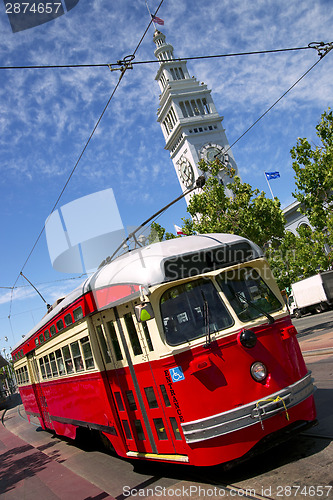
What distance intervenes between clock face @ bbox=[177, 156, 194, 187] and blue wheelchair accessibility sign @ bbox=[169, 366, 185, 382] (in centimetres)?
7427

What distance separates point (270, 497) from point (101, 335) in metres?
3.72

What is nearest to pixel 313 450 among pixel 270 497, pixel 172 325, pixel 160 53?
pixel 270 497

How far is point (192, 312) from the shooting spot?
233 inches

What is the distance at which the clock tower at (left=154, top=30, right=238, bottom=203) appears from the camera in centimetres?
8081

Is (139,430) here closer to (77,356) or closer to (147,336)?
(147,336)

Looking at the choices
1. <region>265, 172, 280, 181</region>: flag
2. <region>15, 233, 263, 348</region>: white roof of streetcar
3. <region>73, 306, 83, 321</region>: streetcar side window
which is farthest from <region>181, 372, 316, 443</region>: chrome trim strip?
<region>265, 172, 280, 181</region>: flag

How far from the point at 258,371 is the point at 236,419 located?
69 centimetres

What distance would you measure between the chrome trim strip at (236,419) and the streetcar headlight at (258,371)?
0.25 metres

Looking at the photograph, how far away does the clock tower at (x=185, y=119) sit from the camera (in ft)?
265

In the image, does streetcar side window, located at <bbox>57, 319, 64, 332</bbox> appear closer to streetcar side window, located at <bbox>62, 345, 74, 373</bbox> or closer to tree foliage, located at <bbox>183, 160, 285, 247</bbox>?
streetcar side window, located at <bbox>62, 345, 74, 373</bbox>

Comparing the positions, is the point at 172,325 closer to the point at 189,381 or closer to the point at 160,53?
the point at 189,381

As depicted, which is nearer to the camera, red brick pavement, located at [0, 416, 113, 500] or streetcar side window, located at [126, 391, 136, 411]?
streetcar side window, located at [126, 391, 136, 411]

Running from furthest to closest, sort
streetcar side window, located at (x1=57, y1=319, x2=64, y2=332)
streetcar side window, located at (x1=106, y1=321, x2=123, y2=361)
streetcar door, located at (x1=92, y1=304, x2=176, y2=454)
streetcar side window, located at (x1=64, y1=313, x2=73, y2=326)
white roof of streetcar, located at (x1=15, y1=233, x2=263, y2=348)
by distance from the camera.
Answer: streetcar side window, located at (x1=57, y1=319, x2=64, y2=332)
streetcar side window, located at (x1=64, y1=313, x2=73, y2=326)
streetcar side window, located at (x1=106, y1=321, x2=123, y2=361)
streetcar door, located at (x1=92, y1=304, x2=176, y2=454)
white roof of streetcar, located at (x1=15, y1=233, x2=263, y2=348)

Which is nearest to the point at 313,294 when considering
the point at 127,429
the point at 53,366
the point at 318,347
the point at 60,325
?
the point at 318,347
